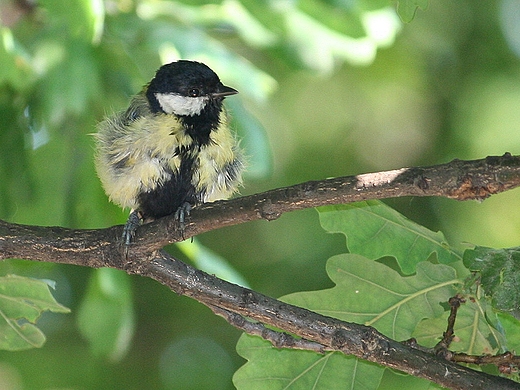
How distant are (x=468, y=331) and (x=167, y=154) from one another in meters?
1.35

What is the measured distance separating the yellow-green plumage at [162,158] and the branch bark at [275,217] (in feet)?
2.09

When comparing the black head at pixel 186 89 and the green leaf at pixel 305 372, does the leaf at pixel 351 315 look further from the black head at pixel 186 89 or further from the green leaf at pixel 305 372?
the black head at pixel 186 89

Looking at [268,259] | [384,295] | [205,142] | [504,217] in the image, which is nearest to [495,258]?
[384,295]

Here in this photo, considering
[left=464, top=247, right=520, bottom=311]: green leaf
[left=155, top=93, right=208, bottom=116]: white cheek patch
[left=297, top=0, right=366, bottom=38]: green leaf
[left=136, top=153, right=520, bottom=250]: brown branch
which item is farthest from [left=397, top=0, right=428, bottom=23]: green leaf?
[left=297, top=0, right=366, bottom=38]: green leaf

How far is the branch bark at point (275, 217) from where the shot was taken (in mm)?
1938

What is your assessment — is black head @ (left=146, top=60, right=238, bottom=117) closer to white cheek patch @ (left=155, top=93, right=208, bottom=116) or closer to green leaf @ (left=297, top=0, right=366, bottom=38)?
white cheek patch @ (left=155, top=93, right=208, bottom=116)

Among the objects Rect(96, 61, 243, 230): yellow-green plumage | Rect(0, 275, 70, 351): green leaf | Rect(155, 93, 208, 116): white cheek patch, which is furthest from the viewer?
Rect(155, 93, 208, 116): white cheek patch

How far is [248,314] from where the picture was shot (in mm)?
2301

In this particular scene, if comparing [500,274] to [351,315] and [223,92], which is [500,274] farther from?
[223,92]

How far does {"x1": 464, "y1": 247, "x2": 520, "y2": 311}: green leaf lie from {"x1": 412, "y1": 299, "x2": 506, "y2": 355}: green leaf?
301 millimetres

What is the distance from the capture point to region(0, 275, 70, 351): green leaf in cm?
268

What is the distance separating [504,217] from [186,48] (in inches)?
116

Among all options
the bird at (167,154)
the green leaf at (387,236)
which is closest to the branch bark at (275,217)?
the green leaf at (387,236)

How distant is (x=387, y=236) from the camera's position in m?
2.54
